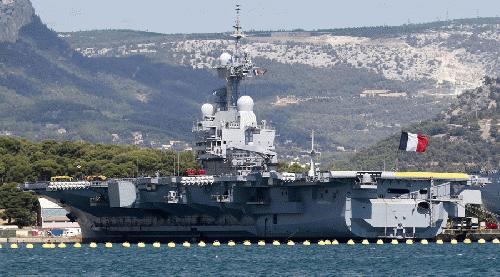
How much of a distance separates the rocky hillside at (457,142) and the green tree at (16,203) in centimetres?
8019

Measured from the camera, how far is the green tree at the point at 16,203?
91188mm

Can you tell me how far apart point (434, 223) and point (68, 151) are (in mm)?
Answer: 55129

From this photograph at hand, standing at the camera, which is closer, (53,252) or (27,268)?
(27,268)

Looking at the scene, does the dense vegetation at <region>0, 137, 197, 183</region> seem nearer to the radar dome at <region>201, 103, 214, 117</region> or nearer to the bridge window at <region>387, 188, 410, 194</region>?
the radar dome at <region>201, 103, 214, 117</region>

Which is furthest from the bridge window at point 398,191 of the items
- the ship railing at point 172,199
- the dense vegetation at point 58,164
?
the dense vegetation at point 58,164

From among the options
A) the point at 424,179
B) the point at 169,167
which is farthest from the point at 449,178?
the point at 169,167

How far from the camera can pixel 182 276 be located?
4844 centimetres

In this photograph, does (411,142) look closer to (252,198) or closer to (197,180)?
(252,198)

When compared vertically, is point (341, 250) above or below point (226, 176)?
below

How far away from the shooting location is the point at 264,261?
177ft

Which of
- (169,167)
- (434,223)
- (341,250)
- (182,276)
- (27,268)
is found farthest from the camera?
(169,167)

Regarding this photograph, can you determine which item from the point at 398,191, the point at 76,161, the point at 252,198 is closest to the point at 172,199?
the point at 252,198

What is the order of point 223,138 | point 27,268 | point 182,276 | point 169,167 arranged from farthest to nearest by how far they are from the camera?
point 169,167
point 223,138
point 27,268
point 182,276

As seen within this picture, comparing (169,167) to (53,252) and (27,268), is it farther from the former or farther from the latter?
(27,268)
